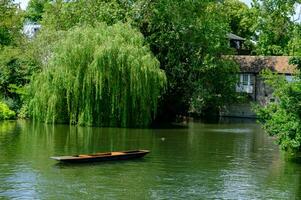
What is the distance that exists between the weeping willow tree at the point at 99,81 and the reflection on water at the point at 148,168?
7.33 feet

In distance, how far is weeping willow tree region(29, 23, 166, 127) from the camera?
42219 millimetres

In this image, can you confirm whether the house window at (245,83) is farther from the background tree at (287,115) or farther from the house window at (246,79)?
the background tree at (287,115)

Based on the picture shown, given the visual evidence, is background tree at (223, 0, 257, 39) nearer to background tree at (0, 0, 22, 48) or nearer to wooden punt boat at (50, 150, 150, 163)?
background tree at (0, 0, 22, 48)

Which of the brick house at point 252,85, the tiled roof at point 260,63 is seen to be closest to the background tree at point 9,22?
the tiled roof at point 260,63

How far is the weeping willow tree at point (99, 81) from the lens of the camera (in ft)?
139

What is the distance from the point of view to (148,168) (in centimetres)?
2695

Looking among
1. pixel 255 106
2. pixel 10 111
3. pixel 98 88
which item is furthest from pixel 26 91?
pixel 255 106

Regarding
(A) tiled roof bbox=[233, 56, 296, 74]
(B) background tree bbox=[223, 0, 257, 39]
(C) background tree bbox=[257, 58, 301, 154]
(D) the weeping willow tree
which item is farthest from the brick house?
(C) background tree bbox=[257, 58, 301, 154]

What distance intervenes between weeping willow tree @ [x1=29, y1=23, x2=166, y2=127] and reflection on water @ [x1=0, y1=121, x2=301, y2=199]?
223cm

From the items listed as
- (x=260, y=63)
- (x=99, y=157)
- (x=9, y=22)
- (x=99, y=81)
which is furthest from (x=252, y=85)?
(x=99, y=157)

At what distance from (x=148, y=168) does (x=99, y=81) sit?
15944mm

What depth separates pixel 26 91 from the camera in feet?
152

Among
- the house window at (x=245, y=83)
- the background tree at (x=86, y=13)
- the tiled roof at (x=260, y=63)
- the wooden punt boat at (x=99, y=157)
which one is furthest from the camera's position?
the house window at (x=245, y=83)

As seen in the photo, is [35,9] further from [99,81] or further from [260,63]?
[99,81]
